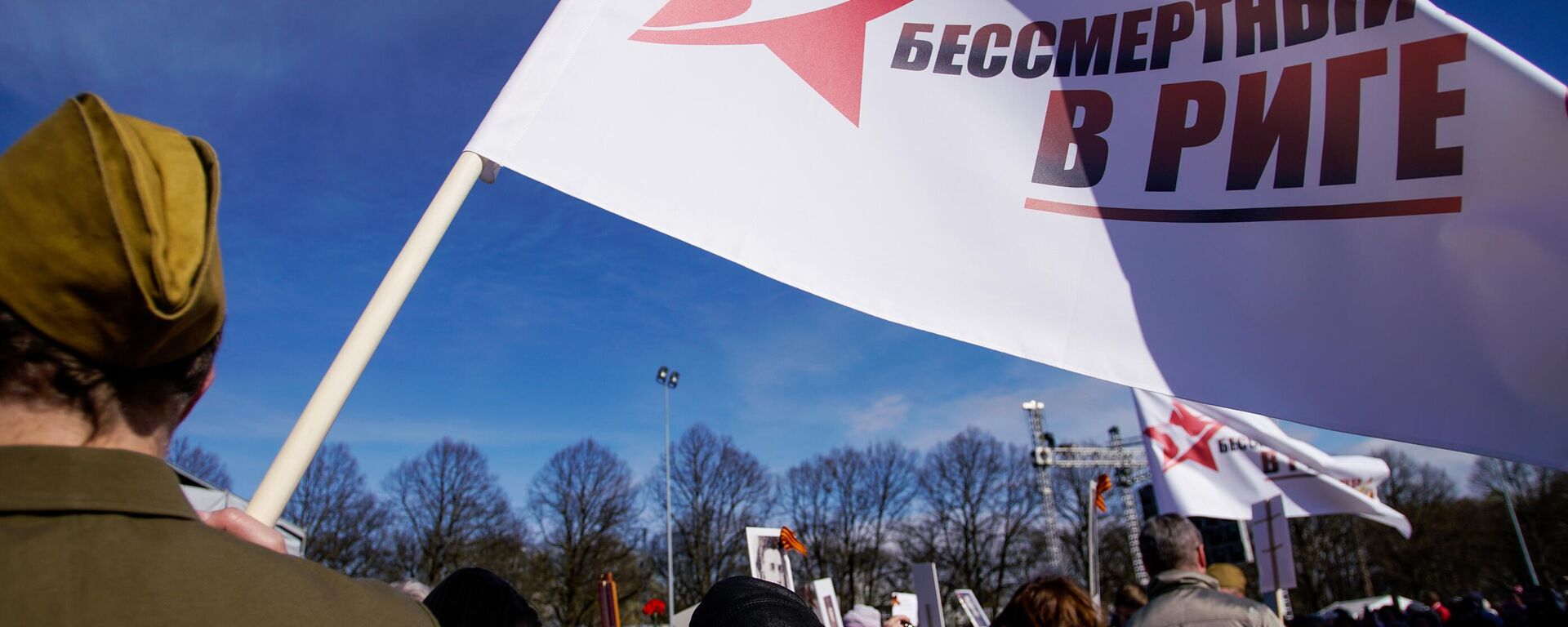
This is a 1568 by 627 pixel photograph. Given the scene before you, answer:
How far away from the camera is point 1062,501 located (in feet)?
166

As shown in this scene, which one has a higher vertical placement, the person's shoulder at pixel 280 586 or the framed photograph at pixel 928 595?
the person's shoulder at pixel 280 586

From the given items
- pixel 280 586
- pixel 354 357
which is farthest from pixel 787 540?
pixel 280 586

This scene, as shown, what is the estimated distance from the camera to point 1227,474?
9.33m

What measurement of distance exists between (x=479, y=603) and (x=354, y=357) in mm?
603

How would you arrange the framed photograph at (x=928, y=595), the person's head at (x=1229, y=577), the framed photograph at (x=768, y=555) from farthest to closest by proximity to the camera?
the framed photograph at (x=768, y=555) → the framed photograph at (x=928, y=595) → the person's head at (x=1229, y=577)

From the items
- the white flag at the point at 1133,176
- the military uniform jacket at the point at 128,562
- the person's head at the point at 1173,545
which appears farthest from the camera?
the person's head at the point at 1173,545

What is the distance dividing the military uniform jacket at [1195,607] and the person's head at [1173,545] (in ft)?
0.16

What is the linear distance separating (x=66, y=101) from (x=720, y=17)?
2.50 m

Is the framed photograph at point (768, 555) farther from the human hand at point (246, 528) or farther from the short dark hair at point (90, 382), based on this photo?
the short dark hair at point (90, 382)

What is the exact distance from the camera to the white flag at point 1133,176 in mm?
2506

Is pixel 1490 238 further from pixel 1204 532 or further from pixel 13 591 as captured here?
pixel 1204 532

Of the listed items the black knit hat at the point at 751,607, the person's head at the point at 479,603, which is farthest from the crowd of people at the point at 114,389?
the person's head at the point at 479,603

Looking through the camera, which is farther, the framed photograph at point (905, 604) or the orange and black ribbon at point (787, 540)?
the framed photograph at point (905, 604)

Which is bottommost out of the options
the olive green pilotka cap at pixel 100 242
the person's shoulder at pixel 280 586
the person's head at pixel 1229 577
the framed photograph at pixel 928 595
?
the framed photograph at pixel 928 595
